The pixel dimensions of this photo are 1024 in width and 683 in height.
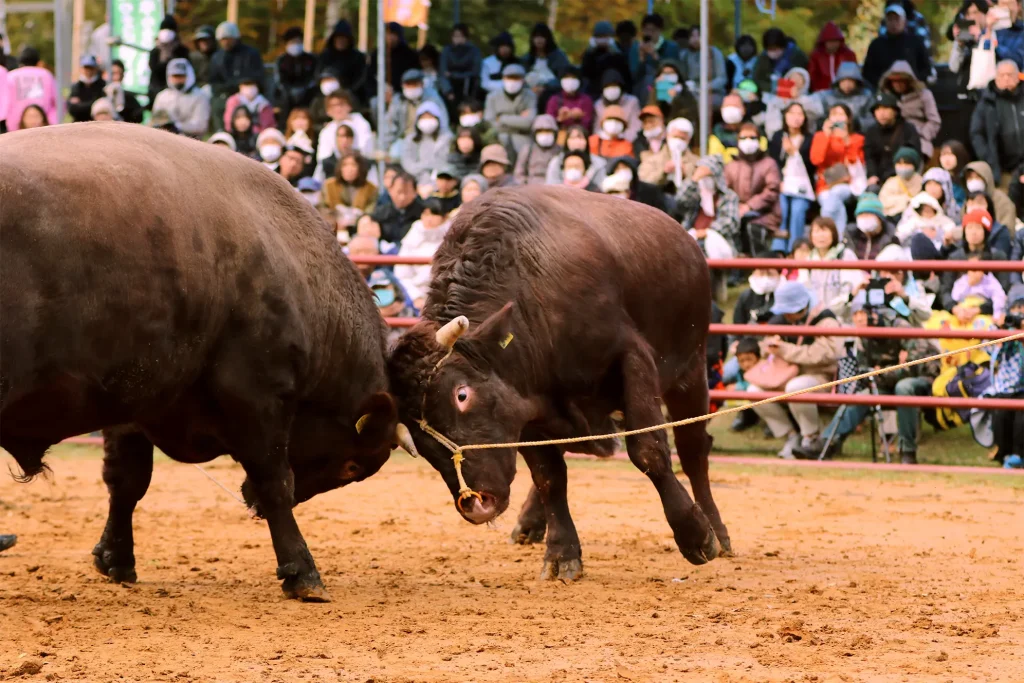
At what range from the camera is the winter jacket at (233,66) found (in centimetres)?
1797

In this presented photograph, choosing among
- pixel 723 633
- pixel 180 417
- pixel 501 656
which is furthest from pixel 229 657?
pixel 723 633

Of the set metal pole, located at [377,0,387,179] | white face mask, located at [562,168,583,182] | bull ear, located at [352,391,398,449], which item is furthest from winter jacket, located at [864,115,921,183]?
bull ear, located at [352,391,398,449]

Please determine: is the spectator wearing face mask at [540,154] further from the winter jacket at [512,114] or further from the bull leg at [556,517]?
the bull leg at [556,517]

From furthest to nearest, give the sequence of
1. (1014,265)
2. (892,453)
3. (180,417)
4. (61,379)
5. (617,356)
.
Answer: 1. (892,453)
2. (1014,265)
3. (617,356)
4. (180,417)
5. (61,379)

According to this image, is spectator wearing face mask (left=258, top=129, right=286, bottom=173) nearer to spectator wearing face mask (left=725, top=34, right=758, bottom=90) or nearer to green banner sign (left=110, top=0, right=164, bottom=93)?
green banner sign (left=110, top=0, right=164, bottom=93)

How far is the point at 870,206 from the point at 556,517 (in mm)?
6396

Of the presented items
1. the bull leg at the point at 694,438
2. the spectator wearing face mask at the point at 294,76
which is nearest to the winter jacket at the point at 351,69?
the spectator wearing face mask at the point at 294,76

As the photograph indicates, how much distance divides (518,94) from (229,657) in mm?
11302

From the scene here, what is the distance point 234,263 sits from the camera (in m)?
5.94

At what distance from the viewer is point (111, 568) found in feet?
22.5

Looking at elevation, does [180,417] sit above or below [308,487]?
above

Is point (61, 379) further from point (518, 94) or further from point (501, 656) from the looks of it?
point (518, 94)

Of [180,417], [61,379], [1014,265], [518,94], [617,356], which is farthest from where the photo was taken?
A: [518,94]

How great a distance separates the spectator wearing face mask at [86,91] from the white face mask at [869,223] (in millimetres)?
10022
